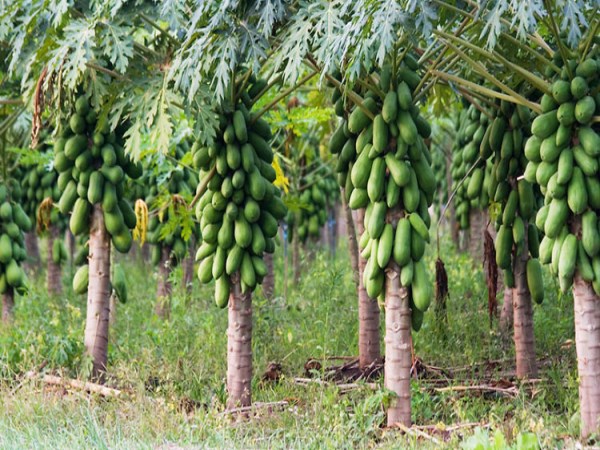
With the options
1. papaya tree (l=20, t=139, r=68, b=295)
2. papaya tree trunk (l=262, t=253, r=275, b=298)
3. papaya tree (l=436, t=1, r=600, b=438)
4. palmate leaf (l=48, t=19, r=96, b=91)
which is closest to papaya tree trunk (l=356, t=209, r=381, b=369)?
papaya tree (l=436, t=1, r=600, b=438)

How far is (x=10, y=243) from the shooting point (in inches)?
322

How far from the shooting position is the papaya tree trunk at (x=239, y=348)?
566 centimetres

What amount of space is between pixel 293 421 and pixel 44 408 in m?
1.48

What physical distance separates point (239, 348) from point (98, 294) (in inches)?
53.5

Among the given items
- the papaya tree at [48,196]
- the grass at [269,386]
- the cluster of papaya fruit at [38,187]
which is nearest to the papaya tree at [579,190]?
the grass at [269,386]

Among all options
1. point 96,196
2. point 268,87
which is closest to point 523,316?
point 268,87

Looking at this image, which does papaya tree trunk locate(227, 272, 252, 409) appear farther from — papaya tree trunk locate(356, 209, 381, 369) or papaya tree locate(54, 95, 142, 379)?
papaya tree locate(54, 95, 142, 379)

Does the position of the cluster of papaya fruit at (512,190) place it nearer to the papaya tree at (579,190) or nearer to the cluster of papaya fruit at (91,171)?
the papaya tree at (579,190)

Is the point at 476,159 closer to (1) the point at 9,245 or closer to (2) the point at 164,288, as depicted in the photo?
(2) the point at 164,288

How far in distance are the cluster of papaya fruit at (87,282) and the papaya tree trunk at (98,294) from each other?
0.69 ft

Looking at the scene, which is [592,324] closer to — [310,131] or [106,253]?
[106,253]

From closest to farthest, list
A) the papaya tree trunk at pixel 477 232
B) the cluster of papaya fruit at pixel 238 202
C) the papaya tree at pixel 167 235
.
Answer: the cluster of papaya fruit at pixel 238 202 → the papaya tree at pixel 167 235 → the papaya tree trunk at pixel 477 232

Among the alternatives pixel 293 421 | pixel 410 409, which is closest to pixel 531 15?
pixel 410 409

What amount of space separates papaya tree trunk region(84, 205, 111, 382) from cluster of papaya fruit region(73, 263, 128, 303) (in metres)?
0.21
